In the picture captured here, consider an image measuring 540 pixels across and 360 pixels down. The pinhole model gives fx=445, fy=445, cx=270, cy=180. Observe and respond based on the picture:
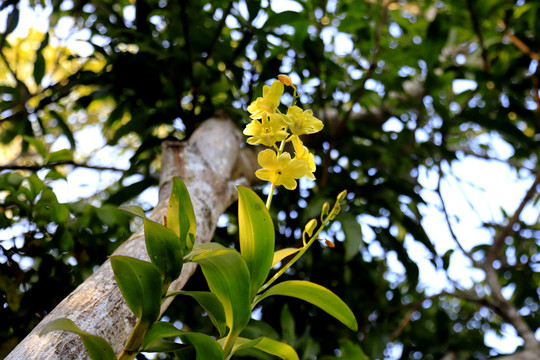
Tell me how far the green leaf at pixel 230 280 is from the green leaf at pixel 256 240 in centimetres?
4

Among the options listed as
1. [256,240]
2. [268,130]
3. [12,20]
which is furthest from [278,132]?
[12,20]

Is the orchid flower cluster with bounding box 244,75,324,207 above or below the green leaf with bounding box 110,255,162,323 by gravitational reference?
above

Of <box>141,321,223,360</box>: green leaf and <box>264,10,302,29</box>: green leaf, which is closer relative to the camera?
<box>141,321,223,360</box>: green leaf

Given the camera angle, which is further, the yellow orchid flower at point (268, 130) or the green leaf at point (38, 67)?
the green leaf at point (38, 67)

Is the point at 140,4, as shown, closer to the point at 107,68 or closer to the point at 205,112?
the point at 107,68

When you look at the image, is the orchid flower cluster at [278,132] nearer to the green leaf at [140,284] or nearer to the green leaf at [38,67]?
the green leaf at [140,284]

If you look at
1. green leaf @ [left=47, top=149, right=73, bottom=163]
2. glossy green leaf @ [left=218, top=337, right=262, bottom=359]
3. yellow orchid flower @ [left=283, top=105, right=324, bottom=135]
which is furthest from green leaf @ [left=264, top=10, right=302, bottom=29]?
glossy green leaf @ [left=218, top=337, right=262, bottom=359]

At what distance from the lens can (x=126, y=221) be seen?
1198mm

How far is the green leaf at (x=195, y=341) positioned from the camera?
21.5 inches

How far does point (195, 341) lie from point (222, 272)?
0.09 meters

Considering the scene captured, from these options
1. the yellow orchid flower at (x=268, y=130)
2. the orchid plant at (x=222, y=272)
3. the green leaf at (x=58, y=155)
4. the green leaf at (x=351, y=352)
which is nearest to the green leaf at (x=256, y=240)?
the orchid plant at (x=222, y=272)

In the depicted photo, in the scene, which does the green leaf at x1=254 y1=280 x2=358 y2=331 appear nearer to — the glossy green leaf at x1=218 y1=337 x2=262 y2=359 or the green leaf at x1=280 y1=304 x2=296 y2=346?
the glossy green leaf at x1=218 y1=337 x2=262 y2=359

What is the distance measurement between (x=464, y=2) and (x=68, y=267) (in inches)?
64.8

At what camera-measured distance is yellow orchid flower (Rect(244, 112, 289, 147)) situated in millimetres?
666
